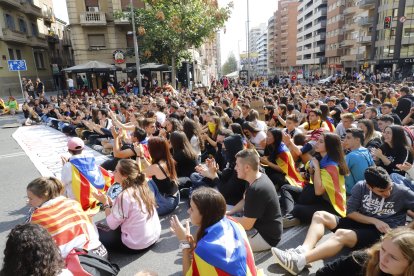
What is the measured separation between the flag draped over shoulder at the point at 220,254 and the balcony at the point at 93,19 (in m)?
29.0

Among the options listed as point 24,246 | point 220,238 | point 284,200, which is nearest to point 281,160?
point 284,200

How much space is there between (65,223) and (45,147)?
8.40 metres

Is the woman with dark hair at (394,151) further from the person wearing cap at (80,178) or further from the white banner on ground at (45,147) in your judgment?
the white banner on ground at (45,147)

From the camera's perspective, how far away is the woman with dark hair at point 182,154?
5.42 metres

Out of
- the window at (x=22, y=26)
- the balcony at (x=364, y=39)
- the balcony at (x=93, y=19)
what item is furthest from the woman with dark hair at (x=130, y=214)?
the balcony at (x=364, y=39)

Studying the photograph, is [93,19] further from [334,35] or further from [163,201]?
[334,35]

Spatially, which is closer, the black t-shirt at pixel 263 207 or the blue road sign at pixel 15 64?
the black t-shirt at pixel 263 207

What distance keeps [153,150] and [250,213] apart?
6.22 ft

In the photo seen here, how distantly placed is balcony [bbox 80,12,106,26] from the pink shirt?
2766 cm

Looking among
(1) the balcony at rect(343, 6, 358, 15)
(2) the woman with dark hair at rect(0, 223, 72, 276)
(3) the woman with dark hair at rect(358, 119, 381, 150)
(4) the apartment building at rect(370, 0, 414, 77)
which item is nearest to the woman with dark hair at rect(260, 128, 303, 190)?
(3) the woman with dark hair at rect(358, 119, 381, 150)

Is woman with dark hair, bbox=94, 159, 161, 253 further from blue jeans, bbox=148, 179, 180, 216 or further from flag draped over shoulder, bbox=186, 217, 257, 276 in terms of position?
flag draped over shoulder, bbox=186, 217, 257, 276

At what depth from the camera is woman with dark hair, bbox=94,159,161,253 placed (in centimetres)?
361

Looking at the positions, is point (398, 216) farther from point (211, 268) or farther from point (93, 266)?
point (93, 266)

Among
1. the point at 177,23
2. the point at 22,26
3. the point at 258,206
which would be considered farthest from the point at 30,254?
the point at 22,26
